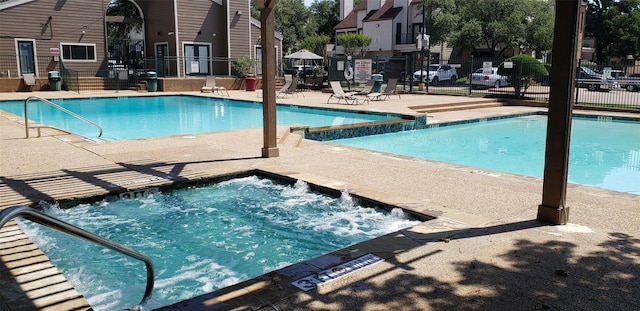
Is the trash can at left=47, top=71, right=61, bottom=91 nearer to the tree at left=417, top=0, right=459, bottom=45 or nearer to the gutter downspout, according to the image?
the gutter downspout

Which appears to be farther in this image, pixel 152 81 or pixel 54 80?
pixel 152 81

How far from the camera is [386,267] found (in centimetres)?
364

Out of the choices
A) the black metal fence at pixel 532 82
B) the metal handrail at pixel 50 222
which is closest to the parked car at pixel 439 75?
the black metal fence at pixel 532 82

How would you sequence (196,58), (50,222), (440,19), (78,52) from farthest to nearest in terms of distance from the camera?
(440,19) < (196,58) < (78,52) < (50,222)

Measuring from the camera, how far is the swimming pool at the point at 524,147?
30.9 feet

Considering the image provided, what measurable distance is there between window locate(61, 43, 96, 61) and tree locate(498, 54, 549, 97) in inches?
764

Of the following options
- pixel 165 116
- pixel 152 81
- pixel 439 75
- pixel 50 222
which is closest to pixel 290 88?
pixel 165 116

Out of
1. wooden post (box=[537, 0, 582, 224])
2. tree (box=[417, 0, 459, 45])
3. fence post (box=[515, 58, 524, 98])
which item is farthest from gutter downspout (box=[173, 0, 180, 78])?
wooden post (box=[537, 0, 582, 224])

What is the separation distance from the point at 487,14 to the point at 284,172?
3324 centimetres

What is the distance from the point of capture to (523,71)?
20.4 meters

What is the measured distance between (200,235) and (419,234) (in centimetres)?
221

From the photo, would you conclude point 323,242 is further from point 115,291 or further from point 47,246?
point 47,246

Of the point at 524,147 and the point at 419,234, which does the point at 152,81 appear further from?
the point at 419,234

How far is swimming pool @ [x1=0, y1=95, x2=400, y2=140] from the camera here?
14016mm
